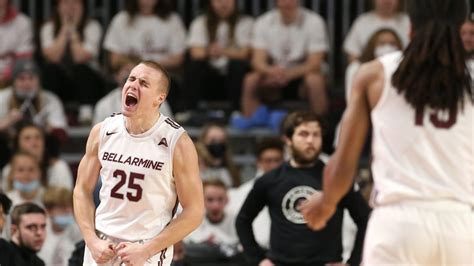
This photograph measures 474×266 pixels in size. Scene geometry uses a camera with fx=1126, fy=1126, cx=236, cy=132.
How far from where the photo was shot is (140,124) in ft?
20.9

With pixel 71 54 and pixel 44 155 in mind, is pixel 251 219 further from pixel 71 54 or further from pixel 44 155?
pixel 71 54

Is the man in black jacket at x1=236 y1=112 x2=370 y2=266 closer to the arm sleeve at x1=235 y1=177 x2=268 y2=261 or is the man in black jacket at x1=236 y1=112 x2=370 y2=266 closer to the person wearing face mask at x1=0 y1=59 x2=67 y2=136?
the arm sleeve at x1=235 y1=177 x2=268 y2=261

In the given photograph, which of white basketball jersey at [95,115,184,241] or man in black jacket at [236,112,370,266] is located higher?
white basketball jersey at [95,115,184,241]

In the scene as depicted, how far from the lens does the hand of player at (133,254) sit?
19.8 feet

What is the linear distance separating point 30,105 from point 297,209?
4.89 metres

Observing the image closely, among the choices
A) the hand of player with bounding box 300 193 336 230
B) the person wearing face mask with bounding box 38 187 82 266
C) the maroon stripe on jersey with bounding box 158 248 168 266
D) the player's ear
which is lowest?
the person wearing face mask with bounding box 38 187 82 266

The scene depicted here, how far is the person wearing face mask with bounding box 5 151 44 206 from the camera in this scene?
10586mm

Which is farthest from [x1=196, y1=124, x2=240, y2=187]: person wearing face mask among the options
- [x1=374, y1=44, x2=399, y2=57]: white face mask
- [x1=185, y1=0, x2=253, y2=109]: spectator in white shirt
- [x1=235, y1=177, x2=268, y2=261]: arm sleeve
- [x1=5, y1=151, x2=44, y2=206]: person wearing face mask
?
[x1=235, y1=177, x2=268, y2=261]: arm sleeve

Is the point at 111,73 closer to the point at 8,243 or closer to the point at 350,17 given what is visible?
the point at 350,17

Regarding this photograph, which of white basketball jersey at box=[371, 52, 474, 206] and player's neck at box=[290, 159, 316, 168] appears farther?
player's neck at box=[290, 159, 316, 168]

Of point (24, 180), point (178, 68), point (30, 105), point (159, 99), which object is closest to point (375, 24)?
point (178, 68)

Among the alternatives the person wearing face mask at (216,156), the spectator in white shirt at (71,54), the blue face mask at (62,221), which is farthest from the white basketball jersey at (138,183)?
the spectator in white shirt at (71,54)

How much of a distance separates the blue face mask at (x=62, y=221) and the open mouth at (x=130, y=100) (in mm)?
4145

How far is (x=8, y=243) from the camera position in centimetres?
768
